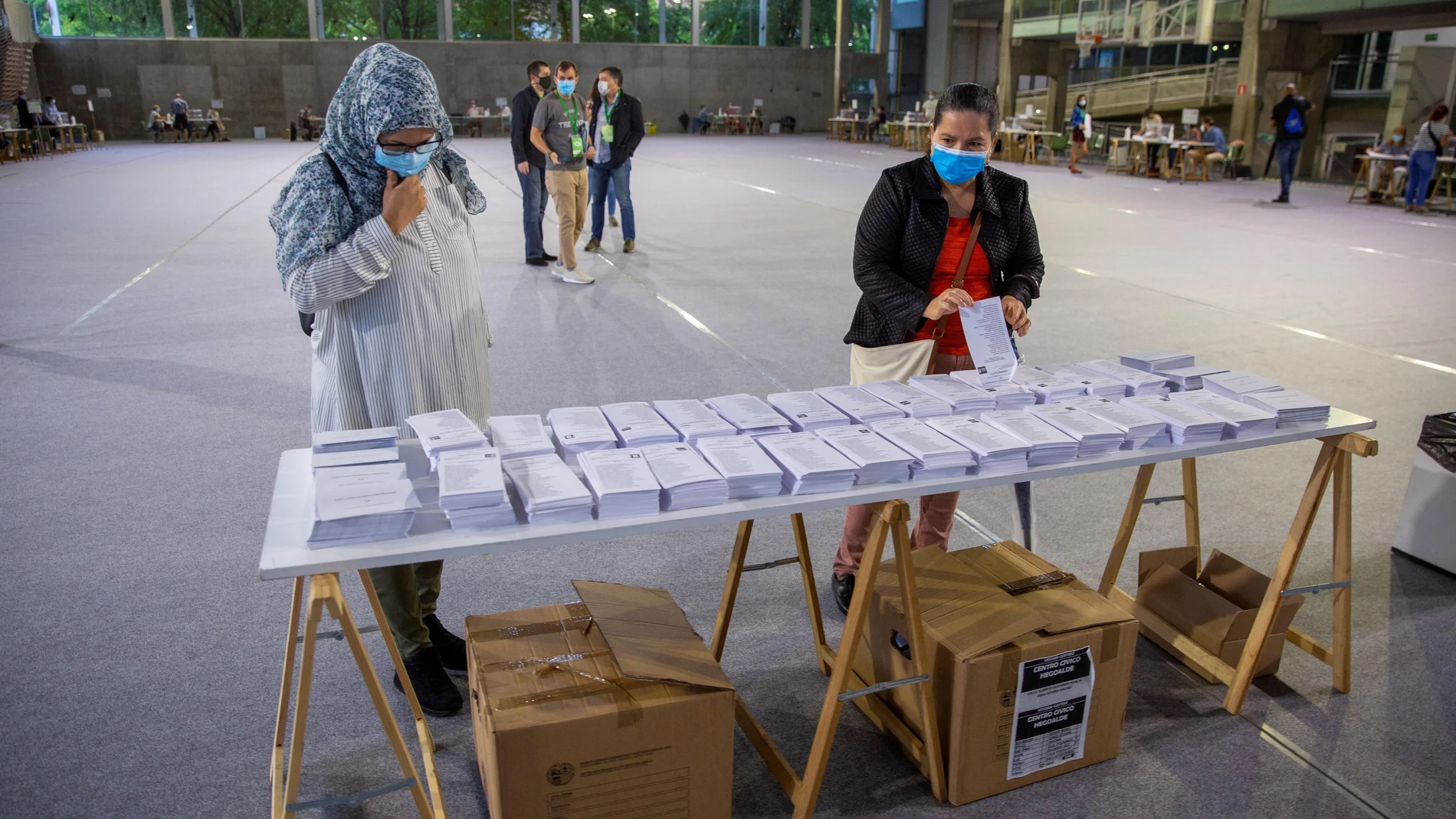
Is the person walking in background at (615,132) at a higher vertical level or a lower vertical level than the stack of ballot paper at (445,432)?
higher

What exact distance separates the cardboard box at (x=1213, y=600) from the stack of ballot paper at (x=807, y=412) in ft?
4.26

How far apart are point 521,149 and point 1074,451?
683 cm

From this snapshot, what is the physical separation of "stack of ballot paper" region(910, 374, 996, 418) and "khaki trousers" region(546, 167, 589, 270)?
5538 millimetres

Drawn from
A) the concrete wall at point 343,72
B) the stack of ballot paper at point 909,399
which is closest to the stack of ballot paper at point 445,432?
the stack of ballot paper at point 909,399

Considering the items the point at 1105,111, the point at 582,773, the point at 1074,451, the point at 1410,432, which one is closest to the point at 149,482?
the point at 582,773

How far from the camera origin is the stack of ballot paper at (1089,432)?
2.16 metres

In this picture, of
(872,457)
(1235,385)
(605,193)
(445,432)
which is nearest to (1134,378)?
(1235,385)

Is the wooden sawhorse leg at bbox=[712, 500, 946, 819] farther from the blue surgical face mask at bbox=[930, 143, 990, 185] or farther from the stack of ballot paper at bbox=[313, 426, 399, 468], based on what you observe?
the blue surgical face mask at bbox=[930, 143, 990, 185]

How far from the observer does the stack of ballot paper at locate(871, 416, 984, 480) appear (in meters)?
2.03

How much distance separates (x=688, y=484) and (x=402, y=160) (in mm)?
995

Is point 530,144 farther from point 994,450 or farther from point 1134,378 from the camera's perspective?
point 994,450

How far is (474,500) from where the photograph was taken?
174 cm

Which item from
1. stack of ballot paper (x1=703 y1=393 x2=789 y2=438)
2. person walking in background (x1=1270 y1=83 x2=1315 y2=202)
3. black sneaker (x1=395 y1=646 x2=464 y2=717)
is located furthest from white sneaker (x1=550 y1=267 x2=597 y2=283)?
person walking in background (x1=1270 y1=83 x2=1315 y2=202)

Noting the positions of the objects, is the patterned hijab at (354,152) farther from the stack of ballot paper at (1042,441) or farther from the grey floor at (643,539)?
the stack of ballot paper at (1042,441)
